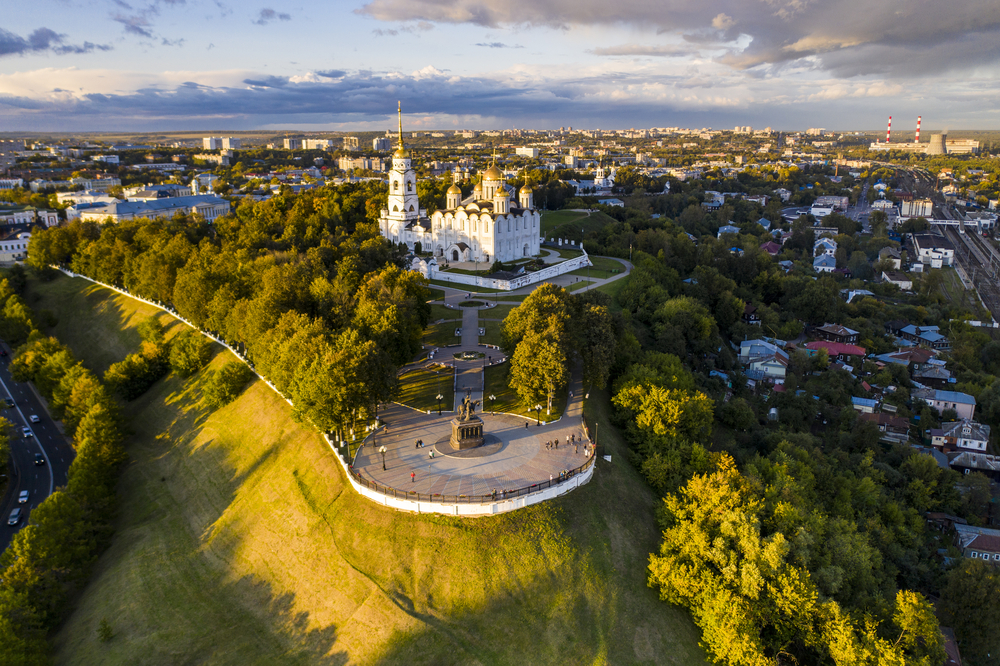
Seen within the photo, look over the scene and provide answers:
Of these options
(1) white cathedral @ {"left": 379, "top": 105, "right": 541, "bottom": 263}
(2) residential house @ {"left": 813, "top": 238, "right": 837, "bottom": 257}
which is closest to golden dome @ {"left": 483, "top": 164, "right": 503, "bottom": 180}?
(1) white cathedral @ {"left": 379, "top": 105, "right": 541, "bottom": 263}

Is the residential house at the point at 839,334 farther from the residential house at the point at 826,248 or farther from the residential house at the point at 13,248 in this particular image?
the residential house at the point at 13,248

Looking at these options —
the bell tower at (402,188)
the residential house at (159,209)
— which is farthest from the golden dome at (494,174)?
the residential house at (159,209)

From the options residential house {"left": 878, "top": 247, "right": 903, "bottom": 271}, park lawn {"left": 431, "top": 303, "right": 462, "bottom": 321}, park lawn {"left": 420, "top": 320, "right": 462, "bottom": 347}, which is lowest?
park lawn {"left": 420, "top": 320, "right": 462, "bottom": 347}

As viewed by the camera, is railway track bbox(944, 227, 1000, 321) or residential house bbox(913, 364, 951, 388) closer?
residential house bbox(913, 364, 951, 388)

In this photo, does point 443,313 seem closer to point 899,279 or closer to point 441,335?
point 441,335

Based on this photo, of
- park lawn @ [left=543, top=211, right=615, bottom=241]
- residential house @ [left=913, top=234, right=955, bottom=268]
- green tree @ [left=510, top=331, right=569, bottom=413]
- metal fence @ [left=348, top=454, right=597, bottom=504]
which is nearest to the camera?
metal fence @ [left=348, top=454, right=597, bottom=504]

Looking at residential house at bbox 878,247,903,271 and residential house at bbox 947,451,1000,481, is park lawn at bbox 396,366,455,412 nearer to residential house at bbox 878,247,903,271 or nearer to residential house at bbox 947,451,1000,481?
residential house at bbox 947,451,1000,481
